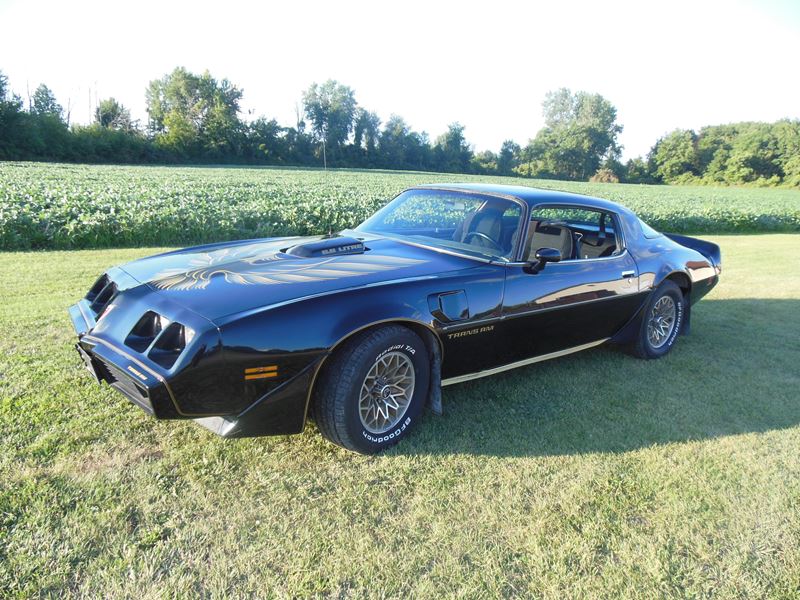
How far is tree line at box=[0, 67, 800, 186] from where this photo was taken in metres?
53.6

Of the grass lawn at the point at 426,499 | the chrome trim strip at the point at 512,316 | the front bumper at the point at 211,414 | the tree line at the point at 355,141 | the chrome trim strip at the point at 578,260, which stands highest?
the tree line at the point at 355,141

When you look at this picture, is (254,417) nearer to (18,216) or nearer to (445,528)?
(445,528)

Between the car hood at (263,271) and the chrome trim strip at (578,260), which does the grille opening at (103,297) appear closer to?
the car hood at (263,271)

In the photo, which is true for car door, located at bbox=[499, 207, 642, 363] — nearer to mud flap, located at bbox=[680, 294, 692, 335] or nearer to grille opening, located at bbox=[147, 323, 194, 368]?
mud flap, located at bbox=[680, 294, 692, 335]

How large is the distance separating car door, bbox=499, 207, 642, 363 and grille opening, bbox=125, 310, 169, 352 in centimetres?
198

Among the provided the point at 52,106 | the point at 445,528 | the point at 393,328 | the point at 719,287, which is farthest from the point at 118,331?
the point at 52,106

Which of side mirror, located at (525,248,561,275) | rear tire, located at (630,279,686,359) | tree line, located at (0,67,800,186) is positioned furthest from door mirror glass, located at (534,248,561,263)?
tree line, located at (0,67,800,186)

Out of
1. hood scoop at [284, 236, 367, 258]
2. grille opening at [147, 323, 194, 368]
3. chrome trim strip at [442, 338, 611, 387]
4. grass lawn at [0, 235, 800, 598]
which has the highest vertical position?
hood scoop at [284, 236, 367, 258]

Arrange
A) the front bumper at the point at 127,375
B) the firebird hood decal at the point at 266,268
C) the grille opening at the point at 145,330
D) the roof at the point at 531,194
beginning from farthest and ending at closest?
the roof at the point at 531,194, the firebird hood decal at the point at 266,268, the grille opening at the point at 145,330, the front bumper at the point at 127,375

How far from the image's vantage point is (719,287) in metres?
7.74

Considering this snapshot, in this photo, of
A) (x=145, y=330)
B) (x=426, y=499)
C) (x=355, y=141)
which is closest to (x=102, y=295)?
(x=145, y=330)

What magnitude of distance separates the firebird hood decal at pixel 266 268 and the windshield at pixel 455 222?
1.83ft

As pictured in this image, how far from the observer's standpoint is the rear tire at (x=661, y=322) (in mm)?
4535

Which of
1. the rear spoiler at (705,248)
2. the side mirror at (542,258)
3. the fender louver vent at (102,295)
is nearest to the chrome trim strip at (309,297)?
the side mirror at (542,258)
